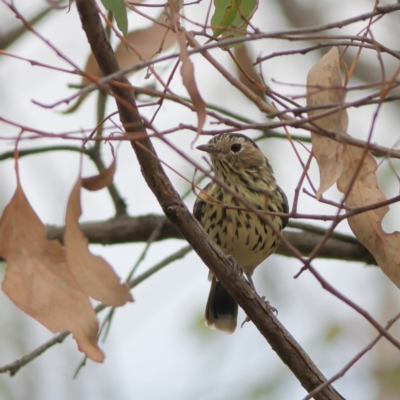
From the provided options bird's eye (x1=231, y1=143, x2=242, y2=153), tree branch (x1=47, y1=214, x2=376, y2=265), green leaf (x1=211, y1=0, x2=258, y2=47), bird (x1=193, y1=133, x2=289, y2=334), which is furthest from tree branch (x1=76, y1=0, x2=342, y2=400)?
bird's eye (x1=231, y1=143, x2=242, y2=153)

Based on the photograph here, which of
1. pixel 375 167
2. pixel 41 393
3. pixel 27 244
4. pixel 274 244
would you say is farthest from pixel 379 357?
pixel 27 244

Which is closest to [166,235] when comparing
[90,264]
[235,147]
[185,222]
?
[235,147]

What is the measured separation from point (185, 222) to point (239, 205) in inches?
92.3

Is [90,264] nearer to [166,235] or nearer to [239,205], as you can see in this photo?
[239,205]

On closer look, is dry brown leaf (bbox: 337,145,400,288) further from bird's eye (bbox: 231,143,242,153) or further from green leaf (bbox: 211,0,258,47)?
bird's eye (bbox: 231,143,242,153)

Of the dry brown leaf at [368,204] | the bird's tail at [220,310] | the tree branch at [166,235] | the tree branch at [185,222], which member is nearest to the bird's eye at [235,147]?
the tree branch at [166,235]

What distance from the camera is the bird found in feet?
19.9

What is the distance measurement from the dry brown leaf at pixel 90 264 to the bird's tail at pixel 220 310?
4278mm

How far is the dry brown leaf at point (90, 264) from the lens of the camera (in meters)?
2.64

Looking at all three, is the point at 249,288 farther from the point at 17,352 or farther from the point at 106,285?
the point at 17,352

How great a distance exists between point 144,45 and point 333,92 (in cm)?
123

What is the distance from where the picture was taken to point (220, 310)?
7043 millimetres

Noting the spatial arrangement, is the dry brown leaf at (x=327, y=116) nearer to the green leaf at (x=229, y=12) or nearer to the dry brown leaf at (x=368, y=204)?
the dry brown leaf at (x=368, y=204)

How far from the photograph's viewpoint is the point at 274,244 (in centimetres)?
625
